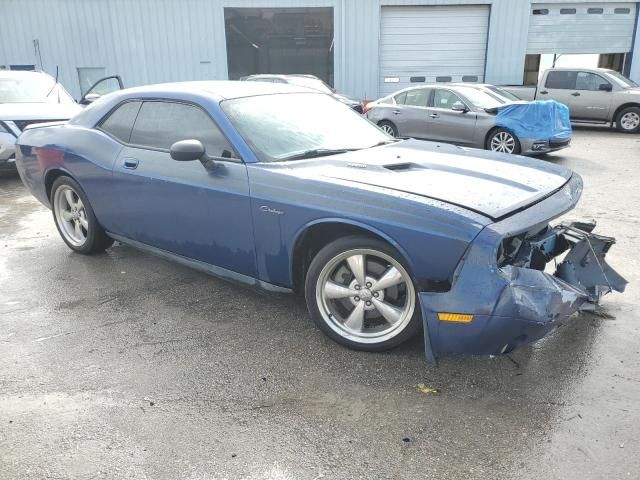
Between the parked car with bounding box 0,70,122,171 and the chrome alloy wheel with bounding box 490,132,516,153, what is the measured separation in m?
6.95

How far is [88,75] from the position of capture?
17.4 m

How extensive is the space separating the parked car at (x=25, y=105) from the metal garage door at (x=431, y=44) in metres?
10.9

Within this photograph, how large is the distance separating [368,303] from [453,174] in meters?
0.92

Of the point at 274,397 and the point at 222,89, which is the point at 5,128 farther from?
the point at 274,397

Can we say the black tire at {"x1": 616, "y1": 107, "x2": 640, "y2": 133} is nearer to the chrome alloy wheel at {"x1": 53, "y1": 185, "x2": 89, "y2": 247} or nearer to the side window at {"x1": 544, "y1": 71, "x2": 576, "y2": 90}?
the side window at {"x1": 544, "y1": 71, "x2": 576, "y2": 90}

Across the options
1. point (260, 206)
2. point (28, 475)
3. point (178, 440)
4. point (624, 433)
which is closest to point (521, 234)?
point (624, 433)

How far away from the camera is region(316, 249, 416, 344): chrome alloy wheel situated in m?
2.96

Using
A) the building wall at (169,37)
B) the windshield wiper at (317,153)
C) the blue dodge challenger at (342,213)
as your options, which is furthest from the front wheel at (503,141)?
the building wall at (169,37)

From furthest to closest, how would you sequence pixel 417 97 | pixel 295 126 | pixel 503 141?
pixel 417 97
pixel 503 141
pixel 295 126

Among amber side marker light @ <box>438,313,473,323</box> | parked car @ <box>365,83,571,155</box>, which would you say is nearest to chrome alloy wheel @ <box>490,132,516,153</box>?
parked car @ <box>365,83,571,155</box>

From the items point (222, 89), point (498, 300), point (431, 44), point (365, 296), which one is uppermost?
point (431, 44)

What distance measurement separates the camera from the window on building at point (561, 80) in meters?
13.6

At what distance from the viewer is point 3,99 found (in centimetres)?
870

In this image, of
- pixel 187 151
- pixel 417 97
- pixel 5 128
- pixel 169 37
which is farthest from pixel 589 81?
pixel 187 151
